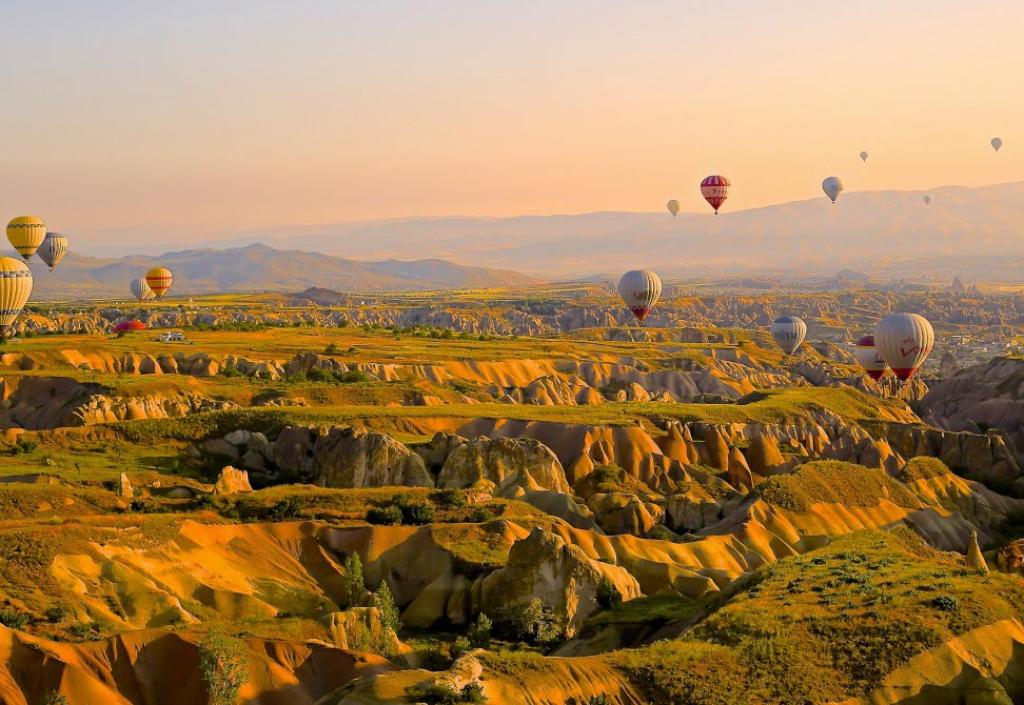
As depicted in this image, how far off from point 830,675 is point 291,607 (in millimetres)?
21064

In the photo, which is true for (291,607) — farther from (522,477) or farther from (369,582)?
(522,477)

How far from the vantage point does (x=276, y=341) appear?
15962 cm

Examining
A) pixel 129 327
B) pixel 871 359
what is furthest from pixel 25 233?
pixel 871 359

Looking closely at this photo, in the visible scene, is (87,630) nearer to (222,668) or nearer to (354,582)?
(222,668)

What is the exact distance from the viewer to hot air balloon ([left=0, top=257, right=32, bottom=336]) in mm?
121188

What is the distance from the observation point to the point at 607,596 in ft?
168

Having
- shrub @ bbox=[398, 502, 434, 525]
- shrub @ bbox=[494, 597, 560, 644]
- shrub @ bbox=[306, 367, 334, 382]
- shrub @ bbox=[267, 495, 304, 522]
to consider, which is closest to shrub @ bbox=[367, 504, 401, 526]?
shrub @ bbox=[398, 502, 434, 525]

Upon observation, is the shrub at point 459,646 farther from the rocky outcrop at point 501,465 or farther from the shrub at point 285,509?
the rocky outcrop at point 501,465

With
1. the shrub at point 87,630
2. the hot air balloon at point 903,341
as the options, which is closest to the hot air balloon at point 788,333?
the hot air balloon at point 903,341

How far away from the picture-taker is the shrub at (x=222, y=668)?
38.6 m

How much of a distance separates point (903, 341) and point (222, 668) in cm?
10006

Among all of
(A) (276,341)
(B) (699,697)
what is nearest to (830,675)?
(B) (699,697)

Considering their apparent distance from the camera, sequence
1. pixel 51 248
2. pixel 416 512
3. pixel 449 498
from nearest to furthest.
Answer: pixel 416 512
pixel 449 498
pixel 51 248

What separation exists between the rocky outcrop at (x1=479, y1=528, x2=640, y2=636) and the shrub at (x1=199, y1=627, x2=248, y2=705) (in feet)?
43.9
